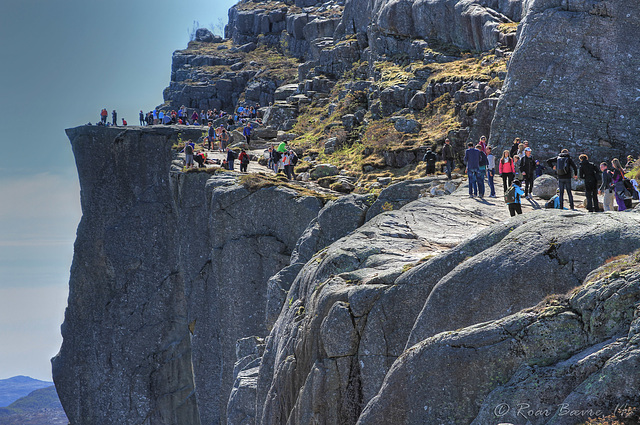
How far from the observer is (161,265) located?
49.2 metres

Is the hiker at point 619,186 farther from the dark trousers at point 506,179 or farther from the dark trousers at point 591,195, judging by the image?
the dark trousers at point 506,179

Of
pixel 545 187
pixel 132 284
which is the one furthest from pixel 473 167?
pixel 132 284

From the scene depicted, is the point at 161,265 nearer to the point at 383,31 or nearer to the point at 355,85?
the point at 355,85

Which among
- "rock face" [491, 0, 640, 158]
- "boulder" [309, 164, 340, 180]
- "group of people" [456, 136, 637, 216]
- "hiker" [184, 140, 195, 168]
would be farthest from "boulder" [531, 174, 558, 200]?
"hiker" [184, 140, 195, 168]

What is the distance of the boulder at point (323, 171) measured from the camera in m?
43.2

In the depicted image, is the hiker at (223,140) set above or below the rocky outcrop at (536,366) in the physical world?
Answer: above

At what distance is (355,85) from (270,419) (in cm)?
4571

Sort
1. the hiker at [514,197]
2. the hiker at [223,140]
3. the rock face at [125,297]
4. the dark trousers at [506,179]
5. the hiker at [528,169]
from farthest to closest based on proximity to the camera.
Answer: the hiker at [223,140] < the rock face at [125,297] < the dark trousers at [506,179] < the hiker at [528,169] < the hiker at [514,197]

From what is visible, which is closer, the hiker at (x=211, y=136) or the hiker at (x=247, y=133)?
the hiker at (x=211, y=136)

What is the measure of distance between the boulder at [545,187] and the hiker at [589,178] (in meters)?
5.11

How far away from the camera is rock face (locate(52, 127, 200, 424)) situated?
48.2 m

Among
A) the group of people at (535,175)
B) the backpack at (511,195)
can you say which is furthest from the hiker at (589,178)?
the backpack at (511,195)

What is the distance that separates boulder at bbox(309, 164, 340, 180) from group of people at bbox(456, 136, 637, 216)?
10170 millimetres

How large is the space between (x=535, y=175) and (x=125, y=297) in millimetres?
32081
